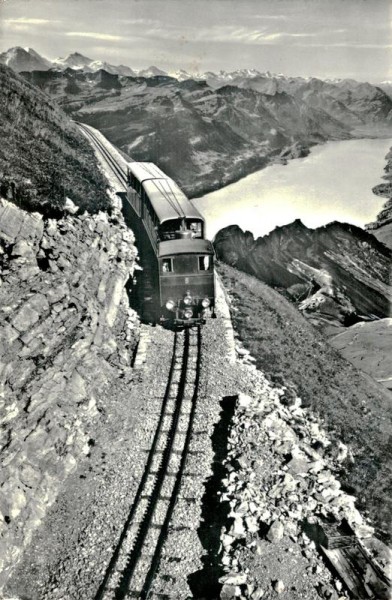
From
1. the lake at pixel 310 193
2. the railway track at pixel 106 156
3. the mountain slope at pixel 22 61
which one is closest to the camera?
the lake at pixel 310 193

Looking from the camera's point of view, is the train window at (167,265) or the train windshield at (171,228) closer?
the train window at (167,265)

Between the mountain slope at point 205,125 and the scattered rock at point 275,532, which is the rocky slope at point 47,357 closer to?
the scattered rock at point 275,532

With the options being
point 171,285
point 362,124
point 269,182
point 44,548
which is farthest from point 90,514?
point 362,124

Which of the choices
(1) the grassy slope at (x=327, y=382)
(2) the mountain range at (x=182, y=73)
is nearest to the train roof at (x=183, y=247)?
(1) the grassy slope at (x=327, y=382)

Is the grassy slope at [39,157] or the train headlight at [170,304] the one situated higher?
the grassy slope at [39,157]

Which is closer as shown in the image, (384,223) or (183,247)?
(183,247)

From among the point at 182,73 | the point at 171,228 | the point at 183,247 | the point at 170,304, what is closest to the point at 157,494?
the point at 170,304

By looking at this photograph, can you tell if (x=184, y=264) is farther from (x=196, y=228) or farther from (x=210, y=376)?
(x=210, y=376)
